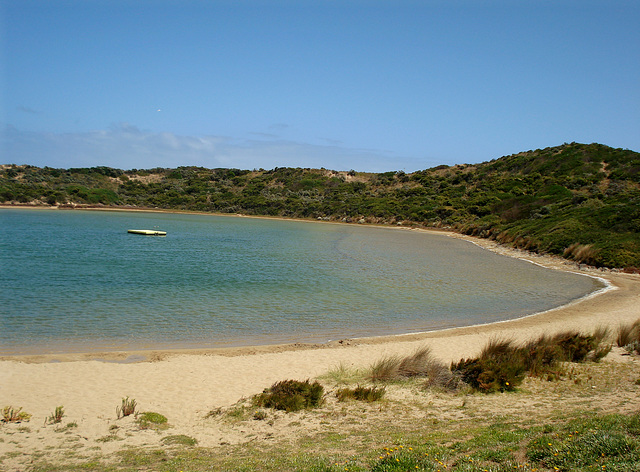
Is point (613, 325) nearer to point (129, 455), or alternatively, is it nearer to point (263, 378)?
point (263, 378)

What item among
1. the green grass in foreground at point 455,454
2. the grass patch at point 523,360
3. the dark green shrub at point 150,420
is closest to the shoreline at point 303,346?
the grass patch at point 523,360

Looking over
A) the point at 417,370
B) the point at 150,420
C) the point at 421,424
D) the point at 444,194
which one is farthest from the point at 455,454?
the point at 444,194

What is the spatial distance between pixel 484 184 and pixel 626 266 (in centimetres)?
5691

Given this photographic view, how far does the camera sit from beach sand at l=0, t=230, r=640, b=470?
23.3ft

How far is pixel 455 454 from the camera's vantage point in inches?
217

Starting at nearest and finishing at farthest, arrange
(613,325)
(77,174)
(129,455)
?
(129,455)
(613,325)
(77,174)

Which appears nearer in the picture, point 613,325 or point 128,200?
point 613,325

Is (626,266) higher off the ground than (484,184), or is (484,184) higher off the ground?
(484,184)

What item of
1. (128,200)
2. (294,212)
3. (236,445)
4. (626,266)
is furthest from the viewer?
(128,200)

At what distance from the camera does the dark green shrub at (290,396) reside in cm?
796

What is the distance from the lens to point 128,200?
97.1 metres

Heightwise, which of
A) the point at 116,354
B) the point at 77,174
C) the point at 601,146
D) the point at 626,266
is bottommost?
the point at 116,354

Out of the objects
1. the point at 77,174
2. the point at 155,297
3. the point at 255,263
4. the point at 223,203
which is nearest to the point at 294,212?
the point at 223,203

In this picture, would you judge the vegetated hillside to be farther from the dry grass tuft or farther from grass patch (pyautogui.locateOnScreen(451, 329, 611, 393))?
the dry grass tuft
